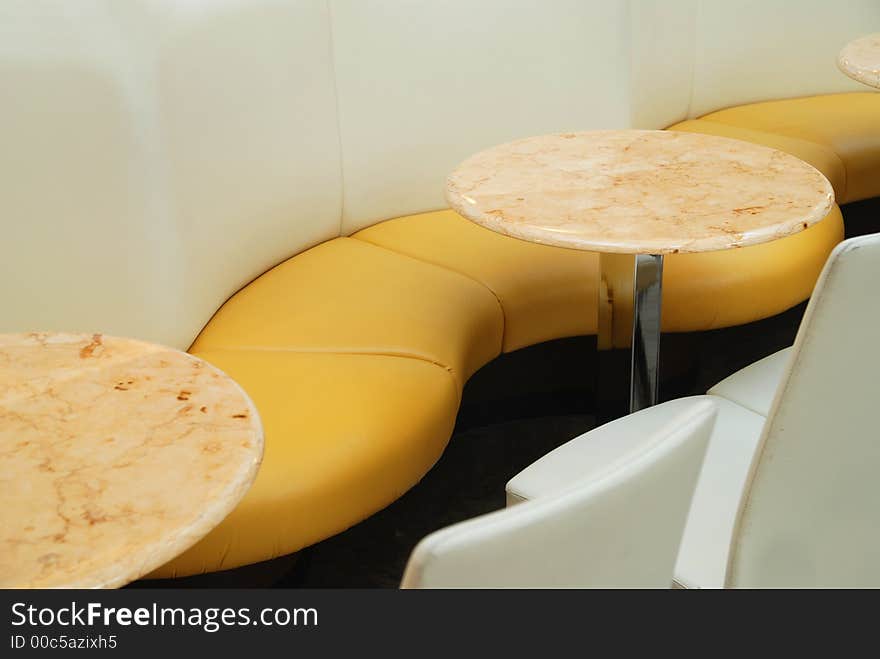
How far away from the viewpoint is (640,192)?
2.11 metres

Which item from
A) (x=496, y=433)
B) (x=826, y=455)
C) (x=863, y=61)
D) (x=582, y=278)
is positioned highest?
(x=863, y=61)

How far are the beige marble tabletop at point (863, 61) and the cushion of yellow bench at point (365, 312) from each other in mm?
1221

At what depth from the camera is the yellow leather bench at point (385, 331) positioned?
1.83m

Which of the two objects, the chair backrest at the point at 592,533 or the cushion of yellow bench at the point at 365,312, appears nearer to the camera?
the chair backrest at the point at 592,533

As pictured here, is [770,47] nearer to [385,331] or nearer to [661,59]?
[661,59]

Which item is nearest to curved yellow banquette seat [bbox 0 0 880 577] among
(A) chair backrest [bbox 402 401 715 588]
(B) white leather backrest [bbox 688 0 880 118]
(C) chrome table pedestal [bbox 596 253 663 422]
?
(C) chrome table pedestal [bbox 596 253 663 422]

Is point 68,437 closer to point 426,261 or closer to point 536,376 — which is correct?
point 426,261

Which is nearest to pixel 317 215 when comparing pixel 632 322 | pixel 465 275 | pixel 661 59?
pixel 465 275

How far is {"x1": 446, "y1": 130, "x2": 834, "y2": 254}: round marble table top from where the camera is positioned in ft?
6.15

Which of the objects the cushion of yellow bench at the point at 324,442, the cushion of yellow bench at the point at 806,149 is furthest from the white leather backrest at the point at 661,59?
the cushion of yellow bench at the point at 324,442

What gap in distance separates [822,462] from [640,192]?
92 cm

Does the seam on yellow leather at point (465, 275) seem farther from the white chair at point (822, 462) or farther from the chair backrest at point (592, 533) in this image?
the chair backrest at point (592, 533)

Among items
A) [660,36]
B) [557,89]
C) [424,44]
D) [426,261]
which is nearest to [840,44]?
[660,36]

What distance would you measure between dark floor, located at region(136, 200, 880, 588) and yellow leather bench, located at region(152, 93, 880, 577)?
0.95ft
